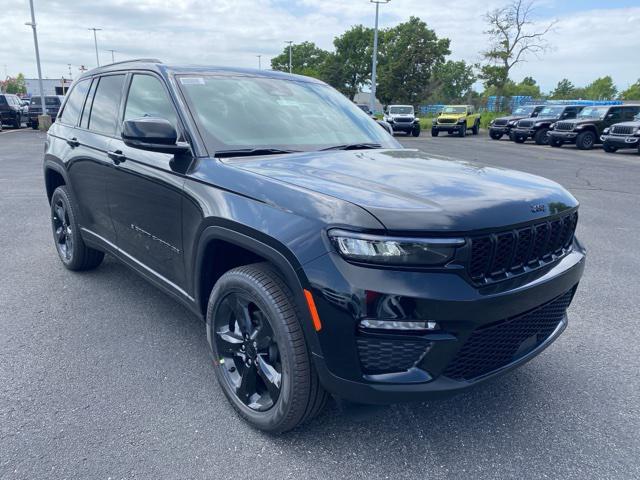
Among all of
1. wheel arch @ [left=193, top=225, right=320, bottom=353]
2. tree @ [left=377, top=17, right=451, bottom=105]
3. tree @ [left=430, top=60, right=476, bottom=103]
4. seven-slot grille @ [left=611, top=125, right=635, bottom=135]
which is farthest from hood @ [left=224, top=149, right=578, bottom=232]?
tree @ [left=430, top=60, right=476, bottom=103]

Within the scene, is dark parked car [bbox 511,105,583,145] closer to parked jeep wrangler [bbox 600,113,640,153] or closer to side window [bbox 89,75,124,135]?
parked jeep wrangler [bbox 600,113,640,153]

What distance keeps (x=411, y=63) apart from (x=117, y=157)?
58.6 meters

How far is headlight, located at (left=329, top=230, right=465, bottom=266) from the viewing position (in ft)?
6.50

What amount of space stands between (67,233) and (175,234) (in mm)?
2396

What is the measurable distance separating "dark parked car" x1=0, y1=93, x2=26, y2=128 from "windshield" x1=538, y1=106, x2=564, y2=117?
27469mm

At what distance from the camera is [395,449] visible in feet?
7.98

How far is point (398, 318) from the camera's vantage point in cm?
199

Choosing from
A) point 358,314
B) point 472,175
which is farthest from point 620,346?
point 358,314

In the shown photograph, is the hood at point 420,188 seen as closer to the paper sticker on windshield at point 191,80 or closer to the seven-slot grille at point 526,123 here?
the paper sticker on windshield at point 191,80

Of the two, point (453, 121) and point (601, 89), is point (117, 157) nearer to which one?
point (453, 121)

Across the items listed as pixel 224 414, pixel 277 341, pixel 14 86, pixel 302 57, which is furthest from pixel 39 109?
pixel 14 86

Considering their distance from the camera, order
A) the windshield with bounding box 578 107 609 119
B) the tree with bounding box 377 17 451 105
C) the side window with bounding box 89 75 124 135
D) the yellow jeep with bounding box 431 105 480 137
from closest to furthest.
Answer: the side window with bounding box 89 75 124 135 < the windshield with bounding box 578 107 609 119 < the yellow jeep with bounding box 431 105 480 137 < the tree with bounding box 377 17 451 105

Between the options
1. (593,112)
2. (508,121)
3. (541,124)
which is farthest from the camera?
(508,121)

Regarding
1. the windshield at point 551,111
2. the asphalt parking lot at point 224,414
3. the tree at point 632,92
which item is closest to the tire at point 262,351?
the asphalt parking lot at point 224,414
